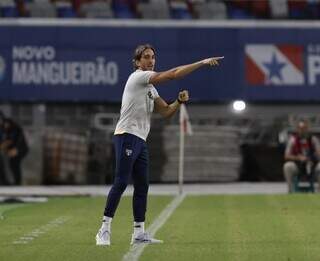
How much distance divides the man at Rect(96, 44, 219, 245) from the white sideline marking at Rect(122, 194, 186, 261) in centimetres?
39

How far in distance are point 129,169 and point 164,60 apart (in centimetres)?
1896

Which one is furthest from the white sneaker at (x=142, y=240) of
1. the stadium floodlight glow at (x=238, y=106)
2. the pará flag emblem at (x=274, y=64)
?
the pará flag emblem at (x=274, y=64)

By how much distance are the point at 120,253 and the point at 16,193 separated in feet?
48.1

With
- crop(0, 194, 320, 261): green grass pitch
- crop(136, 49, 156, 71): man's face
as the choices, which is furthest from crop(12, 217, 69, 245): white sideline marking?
crop(136, 49, 156, 71): man's face

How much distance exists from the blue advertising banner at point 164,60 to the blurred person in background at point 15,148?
3.98 feet

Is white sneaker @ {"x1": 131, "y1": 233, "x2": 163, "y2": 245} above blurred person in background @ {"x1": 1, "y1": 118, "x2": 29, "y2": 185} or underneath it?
underneath

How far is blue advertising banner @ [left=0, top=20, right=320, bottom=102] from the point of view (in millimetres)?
28062

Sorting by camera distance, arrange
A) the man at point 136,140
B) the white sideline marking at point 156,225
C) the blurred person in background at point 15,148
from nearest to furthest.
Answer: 1. the white sideline marking at point 156,225
2. the man at point 136,140
3. the blurred person in background at point 15,148

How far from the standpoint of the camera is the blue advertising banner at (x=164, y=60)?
2806 cm

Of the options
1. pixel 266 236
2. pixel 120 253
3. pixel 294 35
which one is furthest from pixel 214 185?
pixel 120 253

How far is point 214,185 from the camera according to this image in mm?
26688

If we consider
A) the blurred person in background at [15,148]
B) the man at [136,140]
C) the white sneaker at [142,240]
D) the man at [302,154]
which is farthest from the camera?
the blurred person in background at [15,148]

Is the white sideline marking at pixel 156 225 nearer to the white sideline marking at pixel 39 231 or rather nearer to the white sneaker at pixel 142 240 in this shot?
the white sneaker at pixel 142 240

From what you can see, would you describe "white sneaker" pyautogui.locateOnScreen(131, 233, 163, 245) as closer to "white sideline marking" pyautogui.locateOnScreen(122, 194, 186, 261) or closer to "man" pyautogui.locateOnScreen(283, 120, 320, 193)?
"white sideline marking" pyautogui.locateOnScreen(122, 194, 186, 261)
